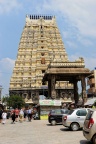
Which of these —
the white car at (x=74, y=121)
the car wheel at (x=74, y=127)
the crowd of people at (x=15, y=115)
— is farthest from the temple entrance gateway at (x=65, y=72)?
the car wheel at (x=74, y=127)

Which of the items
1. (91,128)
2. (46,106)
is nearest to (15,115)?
(46,106)

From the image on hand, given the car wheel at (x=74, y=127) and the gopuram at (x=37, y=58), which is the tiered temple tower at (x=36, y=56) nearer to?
the gopuram at (x=37, y=58)

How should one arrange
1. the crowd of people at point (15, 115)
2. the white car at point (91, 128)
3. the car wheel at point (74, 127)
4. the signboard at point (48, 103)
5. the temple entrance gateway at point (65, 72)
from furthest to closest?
1. the temple entrance gateway at point (65, 72)
2. the signboard at point (48, 103)
3. the crowd of people at point (15, 115)
4. the car wheel at point (74, 127)
5. the white car at point (91, 128)

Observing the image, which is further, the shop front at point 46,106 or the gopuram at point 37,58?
the gopuram at point 37,58

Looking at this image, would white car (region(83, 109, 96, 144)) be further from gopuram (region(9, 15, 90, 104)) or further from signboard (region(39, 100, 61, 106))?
gopuram (region(9, 15, 90, 104))

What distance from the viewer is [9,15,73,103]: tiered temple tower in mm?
90312

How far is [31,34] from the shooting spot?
324ft

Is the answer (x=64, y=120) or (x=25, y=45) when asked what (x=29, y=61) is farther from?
(x=64, y=120)

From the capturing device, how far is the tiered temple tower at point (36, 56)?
90312mm

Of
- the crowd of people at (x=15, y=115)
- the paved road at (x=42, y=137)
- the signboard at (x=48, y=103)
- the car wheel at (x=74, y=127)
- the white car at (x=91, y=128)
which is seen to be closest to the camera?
the white car at (x=91, y=128)

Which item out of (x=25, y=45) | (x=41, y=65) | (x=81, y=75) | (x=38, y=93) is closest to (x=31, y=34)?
(x=25, y=45)

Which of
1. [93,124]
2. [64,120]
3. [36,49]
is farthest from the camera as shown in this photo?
[36,49]

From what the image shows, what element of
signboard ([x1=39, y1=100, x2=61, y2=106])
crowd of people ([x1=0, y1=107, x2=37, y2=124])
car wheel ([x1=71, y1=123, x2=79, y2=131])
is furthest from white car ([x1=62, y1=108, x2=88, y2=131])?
signboard ([x1=39, y1=100, x2=61, y2=106])

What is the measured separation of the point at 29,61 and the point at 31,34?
33.4ft
